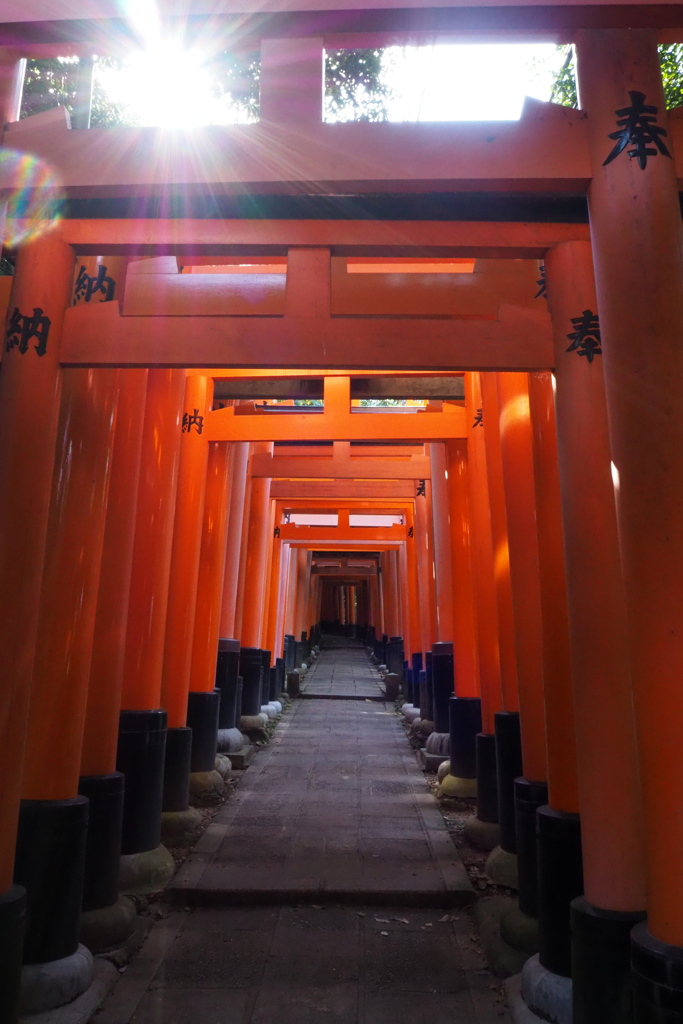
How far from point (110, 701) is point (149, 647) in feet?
3.06

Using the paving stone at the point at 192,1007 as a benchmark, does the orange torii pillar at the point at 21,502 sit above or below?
above

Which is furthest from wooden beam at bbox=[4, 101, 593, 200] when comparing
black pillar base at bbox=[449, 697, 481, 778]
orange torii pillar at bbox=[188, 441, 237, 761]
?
black pillar base at bbox=[449, 697, 481, 778]

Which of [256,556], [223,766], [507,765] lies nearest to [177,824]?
[223,766]

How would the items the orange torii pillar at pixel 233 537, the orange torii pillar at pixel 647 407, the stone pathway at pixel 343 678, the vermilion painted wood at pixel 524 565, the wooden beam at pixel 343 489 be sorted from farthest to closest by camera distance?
the stone pathway at pixel 343 678 < the wooden beam at pixel 343 489 < the orange torii pillar at pixel 233 537 < the vermilion painted wood at pixel 524 565 < the orange torii pillar at pixel 647 407

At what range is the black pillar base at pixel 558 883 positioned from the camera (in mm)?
3104

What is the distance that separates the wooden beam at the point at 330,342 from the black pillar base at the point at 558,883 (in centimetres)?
208

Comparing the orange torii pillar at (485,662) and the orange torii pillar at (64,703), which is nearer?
the orange torii pillar at (64,703)

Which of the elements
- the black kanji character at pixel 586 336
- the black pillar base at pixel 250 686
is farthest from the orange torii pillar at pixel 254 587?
the black kanji character at pixel 586 336

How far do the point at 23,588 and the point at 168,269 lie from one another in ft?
7.41

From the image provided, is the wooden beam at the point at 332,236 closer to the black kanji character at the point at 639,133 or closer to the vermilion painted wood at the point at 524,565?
the black kanji character at the point at 639,133

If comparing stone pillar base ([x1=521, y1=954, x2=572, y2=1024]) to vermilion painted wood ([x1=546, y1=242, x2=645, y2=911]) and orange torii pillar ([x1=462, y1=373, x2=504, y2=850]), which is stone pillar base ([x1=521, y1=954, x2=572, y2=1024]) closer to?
vermilion painted wood ([x1=546, y1=242, x2=645, y2=911])

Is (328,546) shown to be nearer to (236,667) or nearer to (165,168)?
(236,667)

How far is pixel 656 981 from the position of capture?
2.21m

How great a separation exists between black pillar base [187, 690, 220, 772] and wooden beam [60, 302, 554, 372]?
4.70 metres
